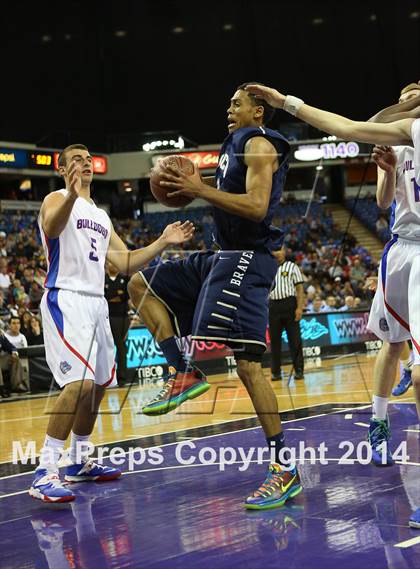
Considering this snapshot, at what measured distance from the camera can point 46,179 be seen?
26969mm

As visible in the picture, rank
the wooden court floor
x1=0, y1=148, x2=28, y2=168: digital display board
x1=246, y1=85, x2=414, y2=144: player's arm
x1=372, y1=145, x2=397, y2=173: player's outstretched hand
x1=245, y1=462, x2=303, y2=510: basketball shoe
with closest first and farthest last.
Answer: x1=246, y1=85, x2=414, y2=144: player's arm
x1=245, y1=462, x2=303, y2=510: basketball shoe
x1=372, y1=145, x2=397, y2=173: player's outstretched hand
the wooden court floor
x1=0, y1=148, x2=28, y2=168: digital display board

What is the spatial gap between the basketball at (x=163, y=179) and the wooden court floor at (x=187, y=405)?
9.73 ft

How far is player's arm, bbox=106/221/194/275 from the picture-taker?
4.91 m

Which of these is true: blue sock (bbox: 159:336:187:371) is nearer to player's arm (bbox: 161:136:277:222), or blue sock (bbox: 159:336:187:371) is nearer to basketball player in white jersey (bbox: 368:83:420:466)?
player's arm (bbox: 161:136:277:222)

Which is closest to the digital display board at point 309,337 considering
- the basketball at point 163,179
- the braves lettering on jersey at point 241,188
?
the braves lettering on jersey at point 241,188

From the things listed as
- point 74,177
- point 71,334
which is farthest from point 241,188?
point 71,334

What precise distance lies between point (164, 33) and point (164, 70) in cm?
116

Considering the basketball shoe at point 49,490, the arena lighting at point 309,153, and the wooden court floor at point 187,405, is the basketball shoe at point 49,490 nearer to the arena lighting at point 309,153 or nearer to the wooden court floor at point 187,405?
the wooden court floor at point 187,405

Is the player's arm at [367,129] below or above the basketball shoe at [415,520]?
above

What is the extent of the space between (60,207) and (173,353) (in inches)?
43.6

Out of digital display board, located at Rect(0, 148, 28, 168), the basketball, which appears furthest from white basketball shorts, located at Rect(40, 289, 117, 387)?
digital display board, located at Rect(0, 148, 28, 168)

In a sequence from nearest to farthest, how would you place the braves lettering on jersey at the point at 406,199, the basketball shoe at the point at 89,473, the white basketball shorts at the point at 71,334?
the white basketball shorts at the point at 71,334
the braves lettering on jersey at the point at 406,199
the basketball shoe at the point at 89,473

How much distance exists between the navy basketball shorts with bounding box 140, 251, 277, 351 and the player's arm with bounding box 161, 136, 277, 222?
380 mm

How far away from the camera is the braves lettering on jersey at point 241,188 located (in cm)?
459
